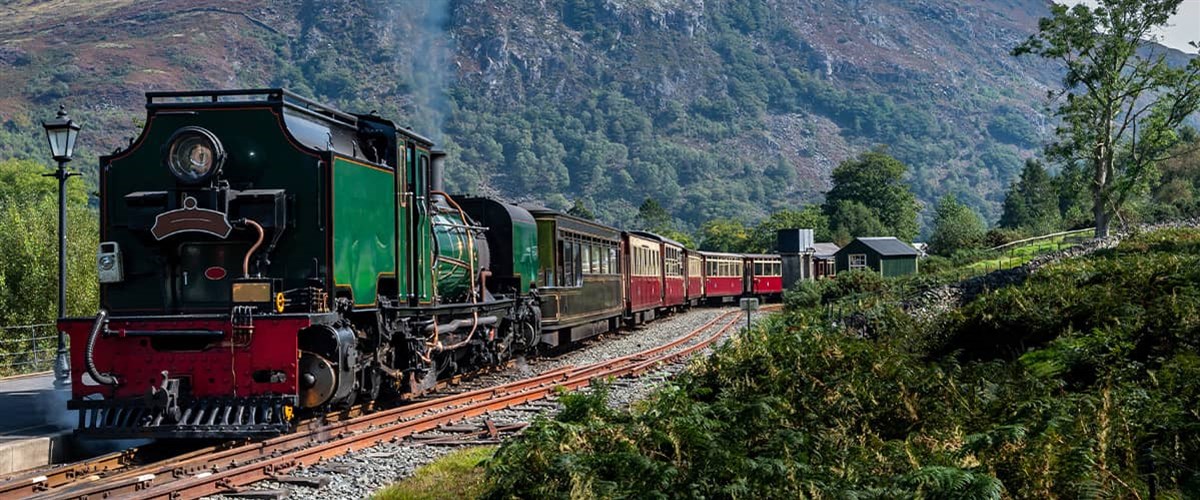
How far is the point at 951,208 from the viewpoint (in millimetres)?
123625

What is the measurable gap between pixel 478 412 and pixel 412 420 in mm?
1259

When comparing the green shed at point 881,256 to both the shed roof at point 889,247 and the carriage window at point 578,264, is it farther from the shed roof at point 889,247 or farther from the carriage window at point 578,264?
the carriage window at point 578,264

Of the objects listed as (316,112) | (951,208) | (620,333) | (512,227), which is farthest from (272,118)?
(951,208)

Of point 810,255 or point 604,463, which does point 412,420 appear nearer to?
point 604,463

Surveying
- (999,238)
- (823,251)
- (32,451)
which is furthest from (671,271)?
(823,251)

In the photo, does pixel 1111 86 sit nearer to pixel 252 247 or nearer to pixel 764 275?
pixel 764 275

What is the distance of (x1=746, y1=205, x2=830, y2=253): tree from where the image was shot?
102438 mm

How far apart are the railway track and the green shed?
44.0 metres

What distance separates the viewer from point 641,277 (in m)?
31.7

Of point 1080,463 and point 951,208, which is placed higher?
point 951,208

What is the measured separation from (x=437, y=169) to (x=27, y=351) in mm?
12581

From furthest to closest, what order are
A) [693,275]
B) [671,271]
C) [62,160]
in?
[693,275]
[671,271]
[62,160]

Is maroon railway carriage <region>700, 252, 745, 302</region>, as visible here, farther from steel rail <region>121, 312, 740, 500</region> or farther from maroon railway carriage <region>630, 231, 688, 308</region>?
steel rail <region>121, 312, 740, 500</region>

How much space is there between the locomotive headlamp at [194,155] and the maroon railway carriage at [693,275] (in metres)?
31.7
